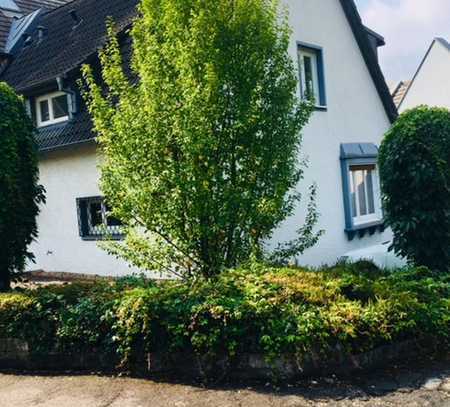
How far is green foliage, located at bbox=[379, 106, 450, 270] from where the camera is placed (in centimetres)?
773

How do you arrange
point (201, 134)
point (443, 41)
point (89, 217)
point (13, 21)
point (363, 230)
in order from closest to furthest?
point (201, 134) < point (89, 217) < point (363, 230) < point (13, 21) < point (443, 41)

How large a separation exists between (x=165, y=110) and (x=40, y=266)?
300 inches

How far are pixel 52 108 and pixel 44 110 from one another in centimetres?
39

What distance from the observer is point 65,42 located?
46.3 feet

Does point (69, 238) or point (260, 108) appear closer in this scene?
point (260, 108)

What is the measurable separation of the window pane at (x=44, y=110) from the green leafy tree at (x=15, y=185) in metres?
5.83

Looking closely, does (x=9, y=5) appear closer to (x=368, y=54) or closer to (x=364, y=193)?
(x=368, y=54)

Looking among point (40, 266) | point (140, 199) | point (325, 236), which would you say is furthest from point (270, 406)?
point (40, 266)

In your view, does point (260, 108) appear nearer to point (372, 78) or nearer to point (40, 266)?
point (40, 266)

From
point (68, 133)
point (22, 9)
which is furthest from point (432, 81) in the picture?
point (68, 133)

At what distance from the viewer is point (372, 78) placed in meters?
14.5

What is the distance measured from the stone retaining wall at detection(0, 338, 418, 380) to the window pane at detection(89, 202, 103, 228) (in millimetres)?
6276

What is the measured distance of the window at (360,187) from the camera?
12531 mm

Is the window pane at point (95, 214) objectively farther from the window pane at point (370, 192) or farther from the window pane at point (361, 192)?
the window pane at point (370, 192)
